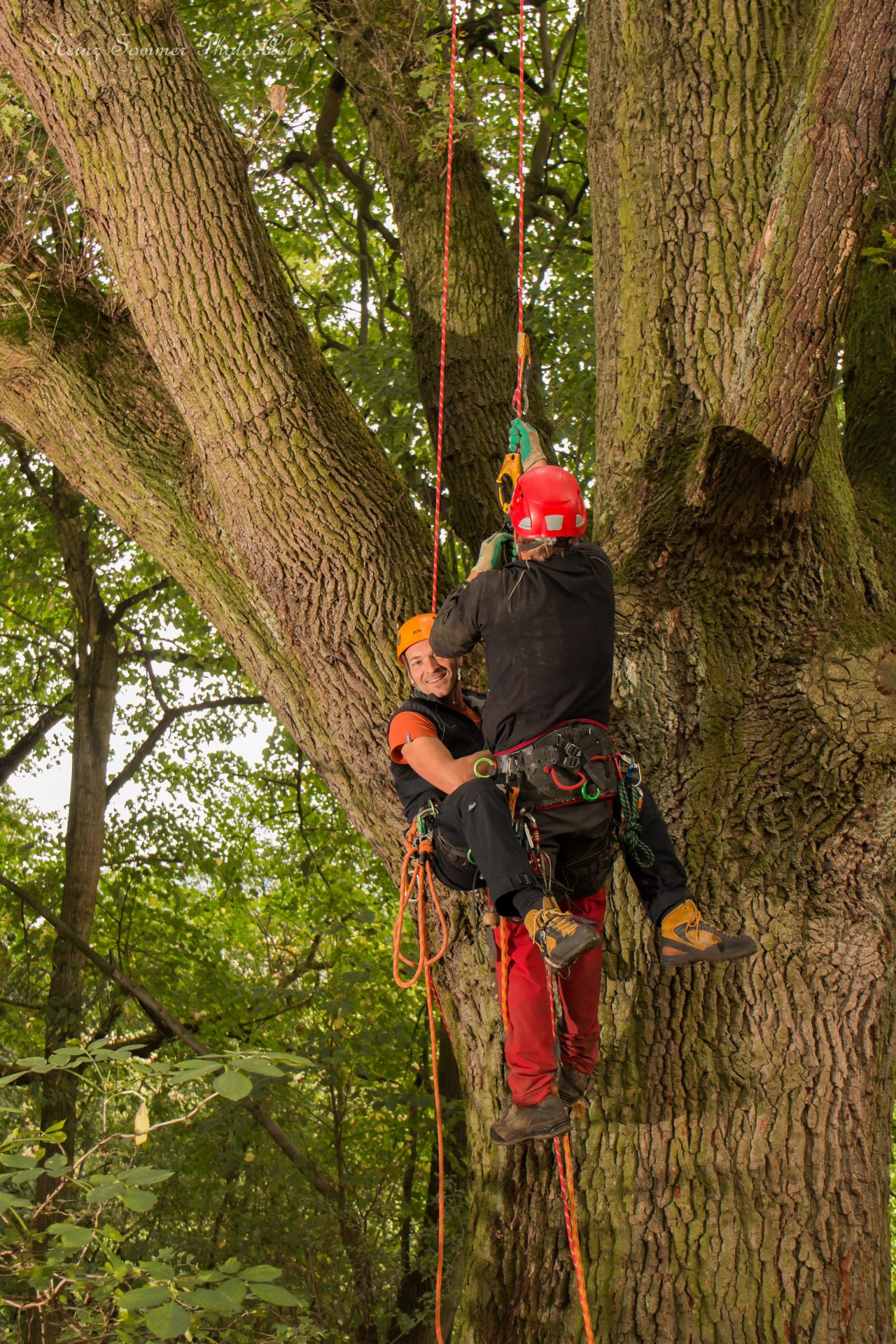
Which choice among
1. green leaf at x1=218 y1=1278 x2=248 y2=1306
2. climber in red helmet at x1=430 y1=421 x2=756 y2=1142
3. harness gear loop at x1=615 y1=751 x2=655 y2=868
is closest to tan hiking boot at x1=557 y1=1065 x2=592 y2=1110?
climber in red helmet at x1=430 y1=421 x2=756 y2=1142

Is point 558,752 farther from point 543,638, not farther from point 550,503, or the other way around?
point 550,503

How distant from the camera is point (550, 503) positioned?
297 cm

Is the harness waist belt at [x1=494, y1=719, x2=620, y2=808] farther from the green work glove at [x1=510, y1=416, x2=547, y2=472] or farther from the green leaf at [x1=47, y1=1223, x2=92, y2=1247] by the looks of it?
the green leaf at [x1=47, y1=1223, x2=92, y2=1247]

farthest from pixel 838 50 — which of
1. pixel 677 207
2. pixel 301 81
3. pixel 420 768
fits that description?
pixel 301 81

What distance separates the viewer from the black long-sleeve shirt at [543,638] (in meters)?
3.01

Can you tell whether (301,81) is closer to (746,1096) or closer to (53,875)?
(53,875)

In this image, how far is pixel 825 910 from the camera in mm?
3352

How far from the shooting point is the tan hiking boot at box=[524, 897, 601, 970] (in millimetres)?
2590

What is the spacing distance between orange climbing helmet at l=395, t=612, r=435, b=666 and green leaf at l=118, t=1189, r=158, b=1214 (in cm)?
182

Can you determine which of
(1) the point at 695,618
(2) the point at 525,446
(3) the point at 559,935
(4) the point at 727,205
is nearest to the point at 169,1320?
(3) the point at 559,935

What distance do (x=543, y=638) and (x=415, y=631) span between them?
2.08 feet

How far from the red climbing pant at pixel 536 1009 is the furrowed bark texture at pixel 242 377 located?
90 cm

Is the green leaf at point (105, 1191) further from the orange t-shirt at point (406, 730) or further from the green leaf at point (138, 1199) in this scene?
the orange t-shirt at point (406, 730)

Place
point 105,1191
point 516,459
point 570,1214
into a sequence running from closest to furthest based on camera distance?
point 105,1191
point 570,1214
point 516,459
